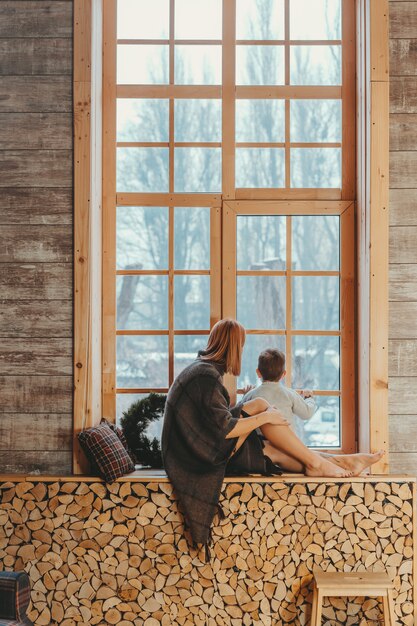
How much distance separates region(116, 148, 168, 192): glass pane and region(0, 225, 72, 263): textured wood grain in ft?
1.63

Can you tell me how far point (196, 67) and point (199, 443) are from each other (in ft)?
6.57

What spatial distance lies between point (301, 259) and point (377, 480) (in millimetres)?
1201

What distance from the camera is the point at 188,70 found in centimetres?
368

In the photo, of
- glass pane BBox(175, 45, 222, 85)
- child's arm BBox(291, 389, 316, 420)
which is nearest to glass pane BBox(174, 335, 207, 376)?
child's arm BBox(291, 389, 316, 420)

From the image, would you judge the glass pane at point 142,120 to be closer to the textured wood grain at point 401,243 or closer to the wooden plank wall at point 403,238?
the wooden plank wall at point 403,238

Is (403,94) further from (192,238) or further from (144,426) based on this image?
(144,426)

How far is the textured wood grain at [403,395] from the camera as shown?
11.1 feet

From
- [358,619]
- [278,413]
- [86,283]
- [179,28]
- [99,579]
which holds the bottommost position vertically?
[358,619]

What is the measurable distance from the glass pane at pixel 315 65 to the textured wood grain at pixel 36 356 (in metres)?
1.88

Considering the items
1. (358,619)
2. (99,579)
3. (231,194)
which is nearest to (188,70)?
(231,194)

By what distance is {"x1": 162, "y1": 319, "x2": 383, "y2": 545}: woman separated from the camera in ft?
10.3

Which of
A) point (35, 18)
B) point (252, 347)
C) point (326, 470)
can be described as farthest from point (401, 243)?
point (35, 18)

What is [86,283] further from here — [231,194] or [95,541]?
[95,541]

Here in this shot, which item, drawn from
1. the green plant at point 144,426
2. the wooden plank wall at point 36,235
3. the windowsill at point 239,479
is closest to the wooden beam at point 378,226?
the windowsill at point 239,479
